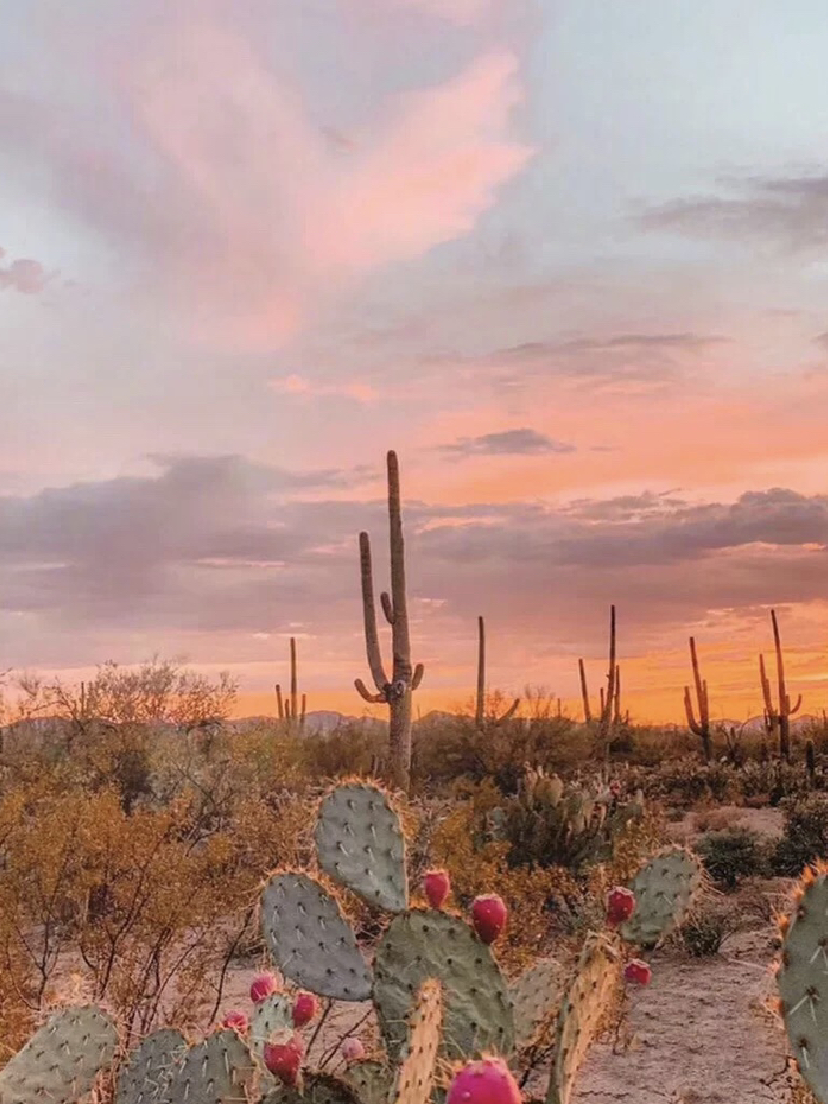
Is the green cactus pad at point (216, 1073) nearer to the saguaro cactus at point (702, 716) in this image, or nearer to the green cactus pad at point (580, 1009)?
the green cactus pad at point (580, 1009)

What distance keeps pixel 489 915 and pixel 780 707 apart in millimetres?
26988

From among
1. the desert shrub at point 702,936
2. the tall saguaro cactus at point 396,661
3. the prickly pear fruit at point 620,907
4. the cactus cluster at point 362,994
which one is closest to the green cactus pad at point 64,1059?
Result: the cactus cluster at point 362,994

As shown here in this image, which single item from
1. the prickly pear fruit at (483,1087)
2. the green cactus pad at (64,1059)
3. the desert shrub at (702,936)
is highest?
the prickly pear fruit at (483,1087)

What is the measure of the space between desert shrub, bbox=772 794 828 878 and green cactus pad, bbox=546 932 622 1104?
10862 mm

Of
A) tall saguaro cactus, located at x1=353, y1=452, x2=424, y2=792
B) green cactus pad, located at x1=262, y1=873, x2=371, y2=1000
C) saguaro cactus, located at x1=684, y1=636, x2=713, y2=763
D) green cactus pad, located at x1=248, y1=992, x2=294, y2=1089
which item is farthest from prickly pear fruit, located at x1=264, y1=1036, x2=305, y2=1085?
saguaro cactus, located at x1=684, y1=636, x2=713, y2=763

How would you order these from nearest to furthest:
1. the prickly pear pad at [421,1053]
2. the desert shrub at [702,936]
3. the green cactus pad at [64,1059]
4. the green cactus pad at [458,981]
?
the prickly pear pad at [421,1053]
the green cactus pad at [458,981]
the green cactus pad at [64,1059]
the desert shrub at [702,936]

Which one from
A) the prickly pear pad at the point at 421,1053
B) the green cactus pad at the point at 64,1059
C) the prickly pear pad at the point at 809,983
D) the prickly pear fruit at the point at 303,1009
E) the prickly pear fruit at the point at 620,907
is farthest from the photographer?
the green cactus pad at the point at 64,1059

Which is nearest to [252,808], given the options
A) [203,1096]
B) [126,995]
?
[126,995]

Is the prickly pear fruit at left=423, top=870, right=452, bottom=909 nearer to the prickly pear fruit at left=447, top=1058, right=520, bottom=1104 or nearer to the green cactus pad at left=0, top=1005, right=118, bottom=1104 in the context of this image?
Answer: the green cactus pad at left=0, top=1005, right=118, bottom=1104

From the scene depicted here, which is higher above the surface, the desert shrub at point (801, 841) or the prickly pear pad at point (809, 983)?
the prickly pear pad at point (809, 983)

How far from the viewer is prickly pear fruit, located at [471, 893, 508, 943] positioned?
308cm

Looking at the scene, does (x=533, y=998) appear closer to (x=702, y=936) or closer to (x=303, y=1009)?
A: (x=303, y=1009)

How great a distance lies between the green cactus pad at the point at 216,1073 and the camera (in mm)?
3621

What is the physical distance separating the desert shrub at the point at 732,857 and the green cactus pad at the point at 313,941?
360 inches
